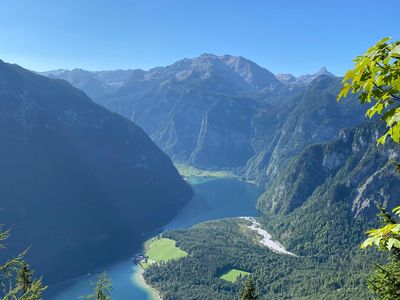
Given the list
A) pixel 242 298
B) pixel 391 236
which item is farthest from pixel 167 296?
pixel 391 236

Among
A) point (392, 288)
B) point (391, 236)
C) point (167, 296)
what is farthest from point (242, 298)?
point (167, 296)

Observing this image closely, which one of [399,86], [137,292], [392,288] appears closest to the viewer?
[399,86]

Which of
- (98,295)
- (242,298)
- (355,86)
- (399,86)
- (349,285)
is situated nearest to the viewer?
(399,86)

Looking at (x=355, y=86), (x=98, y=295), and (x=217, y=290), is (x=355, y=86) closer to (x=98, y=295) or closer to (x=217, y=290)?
(x=98, y=295)

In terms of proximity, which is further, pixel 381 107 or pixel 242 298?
pixel 242 298

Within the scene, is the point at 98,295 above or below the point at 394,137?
below

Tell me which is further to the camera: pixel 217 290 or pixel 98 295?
pixel 217 290

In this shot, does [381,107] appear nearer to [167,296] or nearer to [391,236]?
[391,236]

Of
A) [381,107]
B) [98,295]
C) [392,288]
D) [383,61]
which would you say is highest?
[383,61]

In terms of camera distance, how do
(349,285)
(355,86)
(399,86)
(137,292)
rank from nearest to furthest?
(399,86)
(355,86)
(349,285)
(137,292)
